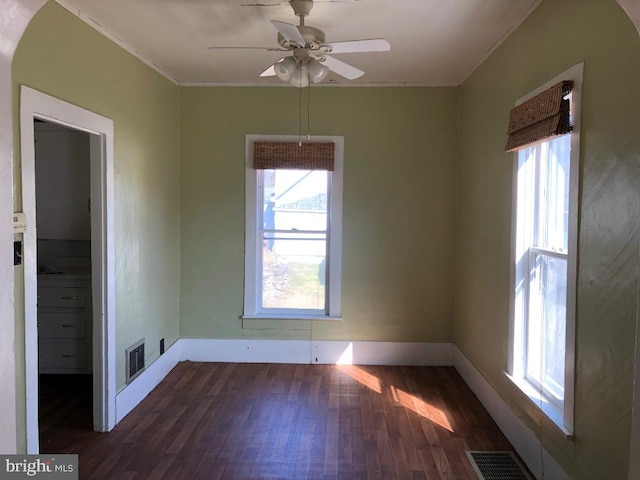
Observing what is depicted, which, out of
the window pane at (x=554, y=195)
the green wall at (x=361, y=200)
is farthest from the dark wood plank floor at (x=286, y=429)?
the window pane at (x=554, y=195)

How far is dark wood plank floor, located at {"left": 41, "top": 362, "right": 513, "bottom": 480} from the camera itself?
8.79 ft

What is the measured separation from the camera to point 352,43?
252 cm

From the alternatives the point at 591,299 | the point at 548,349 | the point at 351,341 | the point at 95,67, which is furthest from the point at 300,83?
the point at 351,341

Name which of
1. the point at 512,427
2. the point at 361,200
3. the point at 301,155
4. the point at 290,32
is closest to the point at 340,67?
the point at 290,32

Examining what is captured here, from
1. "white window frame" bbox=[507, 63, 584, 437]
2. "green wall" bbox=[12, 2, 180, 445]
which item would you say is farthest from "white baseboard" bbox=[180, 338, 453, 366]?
"white window frame" bbox=[507, 63, 584, 437]

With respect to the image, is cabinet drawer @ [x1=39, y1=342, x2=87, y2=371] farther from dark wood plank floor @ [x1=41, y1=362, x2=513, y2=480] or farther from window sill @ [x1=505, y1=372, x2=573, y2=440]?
window sill @ [x1=505, y1=372, x2=573, y2=440]

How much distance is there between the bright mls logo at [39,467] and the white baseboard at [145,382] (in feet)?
1.85

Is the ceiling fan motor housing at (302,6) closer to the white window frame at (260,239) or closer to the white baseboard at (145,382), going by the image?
the white window frame at (260,239)

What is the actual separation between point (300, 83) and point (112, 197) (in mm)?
1454

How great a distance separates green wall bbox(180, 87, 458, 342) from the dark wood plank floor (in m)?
0.56

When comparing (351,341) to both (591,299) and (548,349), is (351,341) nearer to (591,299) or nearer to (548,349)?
(548,349)

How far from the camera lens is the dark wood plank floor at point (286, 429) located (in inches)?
105

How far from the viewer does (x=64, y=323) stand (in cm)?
391

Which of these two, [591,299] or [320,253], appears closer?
[591,299]
